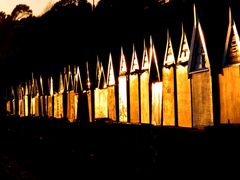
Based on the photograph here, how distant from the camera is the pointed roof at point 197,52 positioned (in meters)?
10.9

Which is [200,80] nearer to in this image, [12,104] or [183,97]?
[183,97]

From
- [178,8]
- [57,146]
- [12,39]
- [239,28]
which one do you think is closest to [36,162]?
[57,146]

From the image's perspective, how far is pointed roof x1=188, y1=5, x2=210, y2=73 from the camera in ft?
35.7

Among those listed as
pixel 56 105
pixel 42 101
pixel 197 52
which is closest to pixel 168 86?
pixel 197 52

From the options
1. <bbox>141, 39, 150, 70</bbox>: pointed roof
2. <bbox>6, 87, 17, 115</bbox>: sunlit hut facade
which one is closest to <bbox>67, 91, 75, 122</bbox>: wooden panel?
<bbox>141, 39, 150, 70</bbox>: pointed roof

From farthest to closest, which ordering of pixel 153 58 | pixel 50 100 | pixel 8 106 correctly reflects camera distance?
pixel 8 106 → pixel 50 100 → pixel 153 58

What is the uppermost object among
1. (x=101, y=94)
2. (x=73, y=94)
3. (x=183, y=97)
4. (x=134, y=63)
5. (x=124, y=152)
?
(x=134, y=63)

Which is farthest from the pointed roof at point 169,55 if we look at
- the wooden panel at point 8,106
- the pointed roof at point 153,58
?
the wooden panel at point 8,106

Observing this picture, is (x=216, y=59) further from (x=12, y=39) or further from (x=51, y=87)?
(x=12, y=39)

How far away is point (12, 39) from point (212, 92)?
1022 inches

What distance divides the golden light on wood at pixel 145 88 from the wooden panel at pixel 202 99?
8.46ft

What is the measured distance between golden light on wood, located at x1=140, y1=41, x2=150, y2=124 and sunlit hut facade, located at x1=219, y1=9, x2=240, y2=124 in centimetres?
380

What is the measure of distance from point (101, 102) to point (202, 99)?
25.0 feet

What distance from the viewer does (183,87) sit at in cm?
1223
